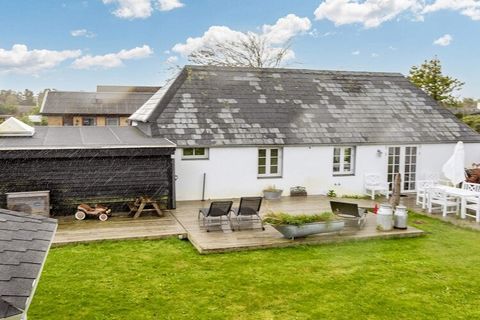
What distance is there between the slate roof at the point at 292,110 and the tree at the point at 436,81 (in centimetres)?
932

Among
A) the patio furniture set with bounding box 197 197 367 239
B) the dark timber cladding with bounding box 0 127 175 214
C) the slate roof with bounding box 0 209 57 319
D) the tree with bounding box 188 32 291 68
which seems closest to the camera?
the slate roof with bounding box 0 209 57 319

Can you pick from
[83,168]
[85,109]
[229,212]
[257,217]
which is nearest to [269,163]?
[257,217]

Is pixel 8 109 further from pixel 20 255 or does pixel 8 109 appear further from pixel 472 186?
pixel 20 255

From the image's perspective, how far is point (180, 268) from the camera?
9.26m

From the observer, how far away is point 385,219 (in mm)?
11719

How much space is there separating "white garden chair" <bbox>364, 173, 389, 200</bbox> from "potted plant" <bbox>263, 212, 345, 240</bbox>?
20.4 feet

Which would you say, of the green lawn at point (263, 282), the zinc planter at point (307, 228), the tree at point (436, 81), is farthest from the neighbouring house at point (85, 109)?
the green lawn at point (263, 282)

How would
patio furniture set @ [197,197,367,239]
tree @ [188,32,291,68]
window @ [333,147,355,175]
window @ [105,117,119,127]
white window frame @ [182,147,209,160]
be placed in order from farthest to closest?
window @ [105,117,119,127] → tree @ [188,32,291,68] → window @ [333,147,355,175] → white window frame @ [182,147,209,160] → patio furniture set @ [197,197,367,239]

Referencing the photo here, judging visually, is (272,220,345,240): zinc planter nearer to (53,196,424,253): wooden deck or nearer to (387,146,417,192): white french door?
(53,196,424,253): wooden deck

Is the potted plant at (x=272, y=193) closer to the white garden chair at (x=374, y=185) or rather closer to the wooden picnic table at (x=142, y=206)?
the white garden chair at (x=374, y=185)

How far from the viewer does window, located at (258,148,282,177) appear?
16.4 meters

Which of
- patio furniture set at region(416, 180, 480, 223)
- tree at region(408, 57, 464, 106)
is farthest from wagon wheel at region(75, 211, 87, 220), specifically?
tree at region(408, 57, 464, 106)

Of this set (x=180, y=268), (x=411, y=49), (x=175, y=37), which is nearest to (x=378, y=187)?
(x=180, y=268)

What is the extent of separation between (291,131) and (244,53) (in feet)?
54.7
